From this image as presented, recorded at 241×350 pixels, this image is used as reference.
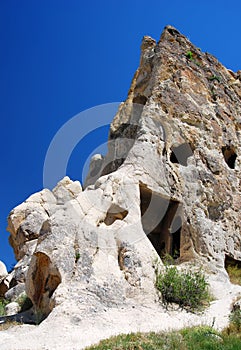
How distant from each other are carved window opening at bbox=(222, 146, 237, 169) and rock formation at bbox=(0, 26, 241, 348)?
5cm

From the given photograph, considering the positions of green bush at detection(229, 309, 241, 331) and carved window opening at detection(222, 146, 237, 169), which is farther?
carved window opening at detection(222, 146, 237, 169)

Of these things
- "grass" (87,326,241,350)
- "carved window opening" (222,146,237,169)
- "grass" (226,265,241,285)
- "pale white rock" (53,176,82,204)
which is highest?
"carved window opening" (222,146,237,169)

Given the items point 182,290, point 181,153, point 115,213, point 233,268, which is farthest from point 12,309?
point 181,153

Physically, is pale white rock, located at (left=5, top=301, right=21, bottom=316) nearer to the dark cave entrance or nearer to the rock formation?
the rock formation

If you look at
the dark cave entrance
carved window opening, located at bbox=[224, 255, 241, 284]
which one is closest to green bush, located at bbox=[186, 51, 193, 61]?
the dark cave entrance

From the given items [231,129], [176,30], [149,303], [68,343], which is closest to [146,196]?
[149,303]

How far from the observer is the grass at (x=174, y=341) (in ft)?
20.0

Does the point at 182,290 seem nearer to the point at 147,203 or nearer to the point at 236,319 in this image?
the point at 236,319

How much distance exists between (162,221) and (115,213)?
3.01 metres

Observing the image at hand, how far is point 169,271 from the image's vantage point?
9.39 metres

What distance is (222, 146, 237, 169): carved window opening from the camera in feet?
51.0

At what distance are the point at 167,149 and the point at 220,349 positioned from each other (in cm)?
790

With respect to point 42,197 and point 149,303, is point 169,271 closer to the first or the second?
point 149,303

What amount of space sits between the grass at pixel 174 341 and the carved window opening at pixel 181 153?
7703mm
